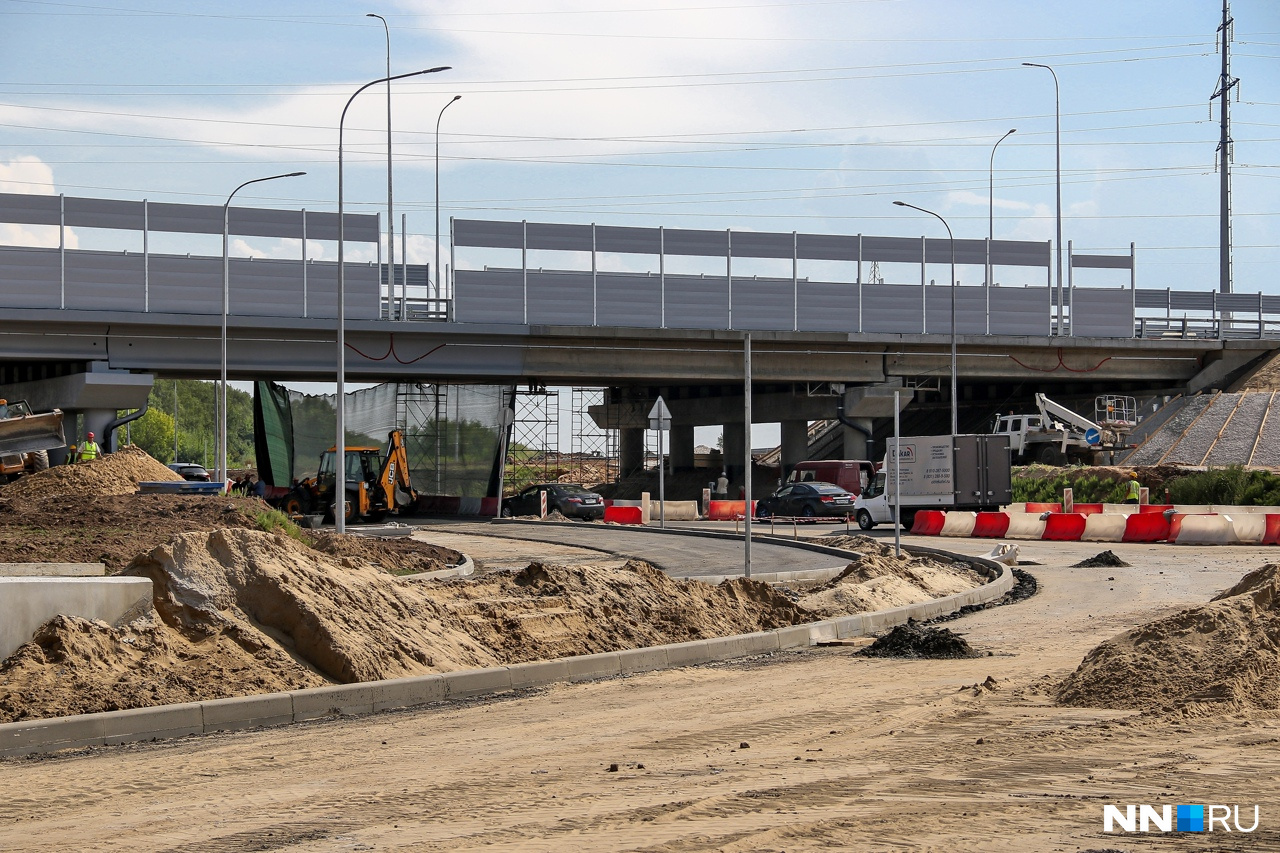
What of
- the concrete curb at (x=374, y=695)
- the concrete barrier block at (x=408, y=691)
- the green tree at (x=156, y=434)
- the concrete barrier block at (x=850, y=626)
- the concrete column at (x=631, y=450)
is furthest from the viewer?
the green tree at (x=156, y=434)

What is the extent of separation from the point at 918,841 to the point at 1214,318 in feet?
195

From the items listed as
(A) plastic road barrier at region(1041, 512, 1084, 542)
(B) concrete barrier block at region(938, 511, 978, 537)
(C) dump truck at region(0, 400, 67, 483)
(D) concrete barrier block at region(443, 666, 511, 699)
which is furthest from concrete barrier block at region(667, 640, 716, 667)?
(C) dump truck at region(0, 400, 67, 483)

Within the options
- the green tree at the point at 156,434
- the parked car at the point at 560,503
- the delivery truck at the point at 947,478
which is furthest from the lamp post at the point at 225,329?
the green tree at the point at 156,434

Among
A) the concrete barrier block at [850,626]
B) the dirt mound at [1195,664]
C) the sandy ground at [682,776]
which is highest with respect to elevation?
the dirt mound at [1195,664]

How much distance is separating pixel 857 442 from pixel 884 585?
3791cm

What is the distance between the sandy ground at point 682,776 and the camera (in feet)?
19.4

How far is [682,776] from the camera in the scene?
7168 millimetres

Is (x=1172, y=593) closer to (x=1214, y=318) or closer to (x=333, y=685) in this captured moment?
(x=333, y=685)

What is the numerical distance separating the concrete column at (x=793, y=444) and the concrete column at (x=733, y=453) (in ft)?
13.5

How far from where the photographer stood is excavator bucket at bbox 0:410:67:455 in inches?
1230

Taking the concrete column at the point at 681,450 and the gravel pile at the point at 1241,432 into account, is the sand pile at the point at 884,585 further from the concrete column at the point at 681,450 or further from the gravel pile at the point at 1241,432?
the concrete column at the point at 681,450

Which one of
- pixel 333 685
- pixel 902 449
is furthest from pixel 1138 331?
pixel 333 685

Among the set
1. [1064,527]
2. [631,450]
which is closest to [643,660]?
[1064,527]

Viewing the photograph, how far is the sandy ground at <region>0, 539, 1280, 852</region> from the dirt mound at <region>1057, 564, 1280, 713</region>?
0.99ft
